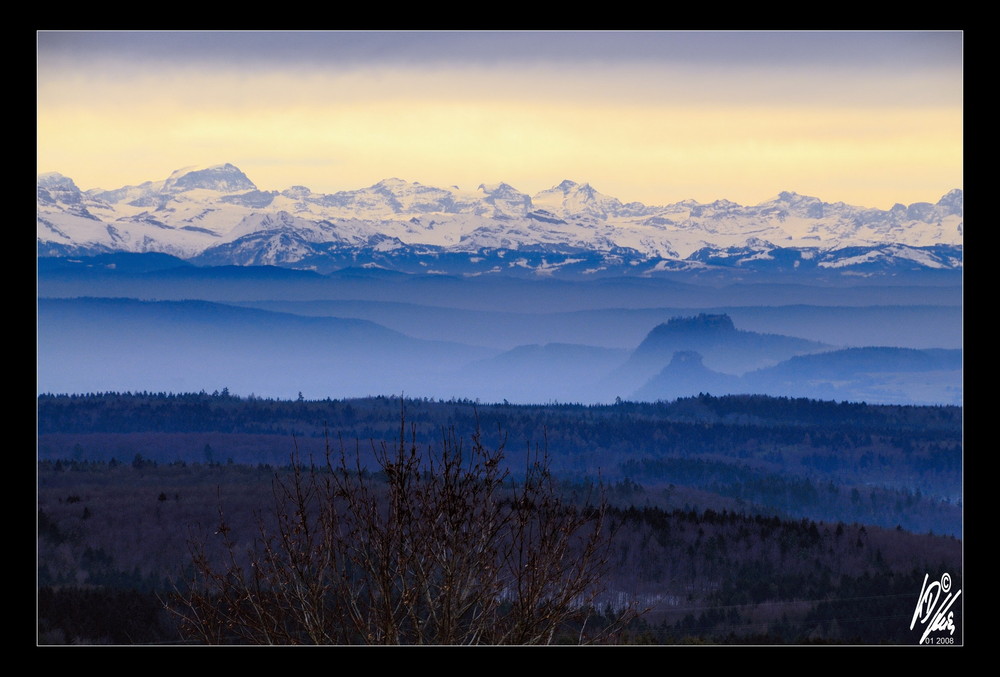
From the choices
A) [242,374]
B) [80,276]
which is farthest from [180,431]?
[80,276]

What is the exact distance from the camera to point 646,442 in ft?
384

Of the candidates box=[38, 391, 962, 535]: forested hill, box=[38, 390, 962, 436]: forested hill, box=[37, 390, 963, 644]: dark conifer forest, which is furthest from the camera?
box=[38, 390, 962, 436]: forested hill

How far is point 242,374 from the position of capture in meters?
191

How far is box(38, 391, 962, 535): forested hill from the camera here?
330 ft

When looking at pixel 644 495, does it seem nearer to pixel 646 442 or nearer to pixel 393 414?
pixel 646 442

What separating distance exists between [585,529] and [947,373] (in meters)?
134

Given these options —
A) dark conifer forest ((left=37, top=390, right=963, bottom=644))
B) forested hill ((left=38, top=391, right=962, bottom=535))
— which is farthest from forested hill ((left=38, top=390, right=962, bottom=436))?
dark conifer forest ((left=37, top=390, right=963, bottom=644))

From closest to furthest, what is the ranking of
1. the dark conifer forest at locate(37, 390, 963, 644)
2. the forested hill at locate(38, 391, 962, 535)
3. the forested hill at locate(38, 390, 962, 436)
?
the dark conifer forest at locate(37, 390, 963, 644), the forested hill at locate(38, 391, 962, 535), the forested hill at locate(38, 390, 962, 436)

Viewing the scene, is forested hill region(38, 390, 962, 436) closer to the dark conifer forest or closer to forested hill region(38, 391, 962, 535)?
forested hill region(38, 391, 962, 535)

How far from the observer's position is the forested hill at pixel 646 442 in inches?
3957

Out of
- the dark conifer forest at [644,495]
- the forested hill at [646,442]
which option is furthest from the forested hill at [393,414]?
the dark conifer forest at [644,495]

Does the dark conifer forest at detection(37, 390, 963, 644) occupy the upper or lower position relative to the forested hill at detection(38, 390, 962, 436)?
lower

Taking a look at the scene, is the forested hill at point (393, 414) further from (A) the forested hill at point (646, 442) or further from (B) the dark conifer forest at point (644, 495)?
(B) the dark conifer forest at point (644, 495)
